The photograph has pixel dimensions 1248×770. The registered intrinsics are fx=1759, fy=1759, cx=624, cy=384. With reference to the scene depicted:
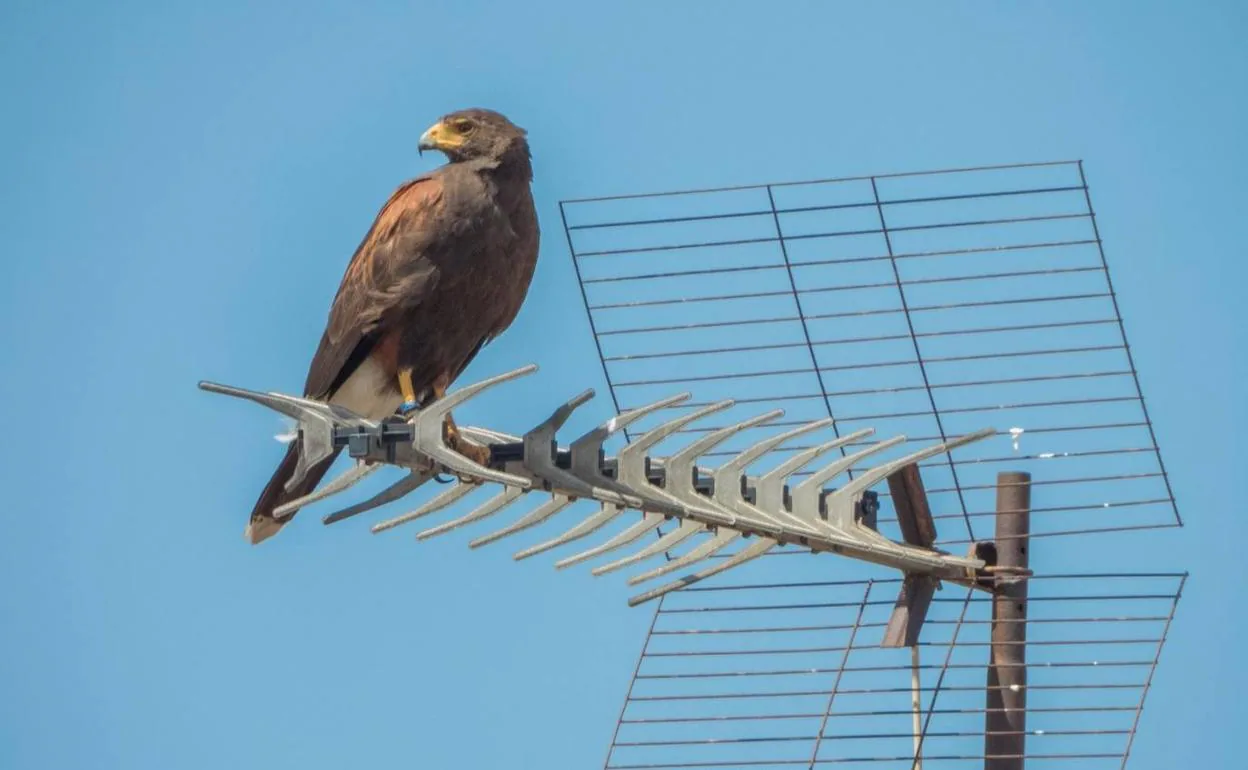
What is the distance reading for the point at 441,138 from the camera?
6.58m

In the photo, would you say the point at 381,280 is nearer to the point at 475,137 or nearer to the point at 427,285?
the point at 427,285

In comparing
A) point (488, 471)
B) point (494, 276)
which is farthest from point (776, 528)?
point (494, 276)

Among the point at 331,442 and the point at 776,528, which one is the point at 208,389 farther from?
the point at 776,528

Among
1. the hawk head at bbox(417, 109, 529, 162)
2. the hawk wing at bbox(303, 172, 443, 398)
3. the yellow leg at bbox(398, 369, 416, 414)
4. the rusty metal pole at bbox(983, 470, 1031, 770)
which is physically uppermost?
the hawk head at bbox(417, 109, 529, 162)

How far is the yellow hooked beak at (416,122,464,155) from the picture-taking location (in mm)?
6548

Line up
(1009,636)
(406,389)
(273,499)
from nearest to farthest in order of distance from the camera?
(1009,636)
(273,499)
(406,389)

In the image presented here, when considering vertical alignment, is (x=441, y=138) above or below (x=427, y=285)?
above

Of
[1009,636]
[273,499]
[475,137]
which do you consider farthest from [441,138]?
[1009,636]

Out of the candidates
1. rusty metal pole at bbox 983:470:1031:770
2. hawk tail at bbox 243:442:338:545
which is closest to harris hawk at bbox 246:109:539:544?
hawk tail at bbox 243:442:338:545

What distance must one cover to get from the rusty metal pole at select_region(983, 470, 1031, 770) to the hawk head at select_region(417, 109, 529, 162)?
2.43m

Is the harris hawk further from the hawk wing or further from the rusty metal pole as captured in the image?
the rusty metal pole

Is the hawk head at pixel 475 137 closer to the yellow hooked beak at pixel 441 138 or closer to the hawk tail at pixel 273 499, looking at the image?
the yellow hooked beak at pixel 441 138

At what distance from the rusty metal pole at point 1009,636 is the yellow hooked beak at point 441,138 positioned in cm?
263

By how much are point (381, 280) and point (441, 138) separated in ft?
2.53
